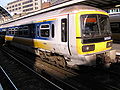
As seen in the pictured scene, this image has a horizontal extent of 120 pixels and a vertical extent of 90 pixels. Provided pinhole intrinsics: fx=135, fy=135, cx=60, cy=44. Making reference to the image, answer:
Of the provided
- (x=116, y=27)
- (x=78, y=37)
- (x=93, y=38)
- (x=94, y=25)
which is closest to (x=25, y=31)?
(x=78, y=37)

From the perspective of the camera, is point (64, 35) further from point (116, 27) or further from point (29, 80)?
point (116, 27)

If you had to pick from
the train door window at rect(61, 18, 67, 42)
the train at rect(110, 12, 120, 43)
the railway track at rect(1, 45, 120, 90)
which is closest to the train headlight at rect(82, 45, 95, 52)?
the train door window at rect(61, 18, 67, 42)

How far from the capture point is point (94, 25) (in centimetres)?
628

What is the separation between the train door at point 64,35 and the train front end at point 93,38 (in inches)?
25.2

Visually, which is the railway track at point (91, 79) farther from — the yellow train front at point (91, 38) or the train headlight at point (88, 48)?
the train headlight at point (88, 48)

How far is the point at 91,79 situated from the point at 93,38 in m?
1.85

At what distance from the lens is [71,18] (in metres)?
6.08

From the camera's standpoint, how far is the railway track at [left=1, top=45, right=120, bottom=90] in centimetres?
534

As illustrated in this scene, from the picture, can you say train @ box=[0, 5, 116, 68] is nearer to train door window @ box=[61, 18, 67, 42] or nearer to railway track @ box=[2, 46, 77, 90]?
train door window @ box=[61, 18, 67, 42]

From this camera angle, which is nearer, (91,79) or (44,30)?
(91,79)

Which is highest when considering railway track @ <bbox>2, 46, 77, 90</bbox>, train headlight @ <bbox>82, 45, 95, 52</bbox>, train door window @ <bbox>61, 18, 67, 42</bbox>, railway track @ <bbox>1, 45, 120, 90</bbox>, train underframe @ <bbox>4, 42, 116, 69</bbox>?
train door window @ <bbox>61, 18, 67, 42</bbox>

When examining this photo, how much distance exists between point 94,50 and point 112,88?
184 centimetres

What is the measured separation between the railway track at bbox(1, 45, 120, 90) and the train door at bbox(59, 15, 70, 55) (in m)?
1.17

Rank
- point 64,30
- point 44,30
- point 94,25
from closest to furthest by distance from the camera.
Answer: point 94,25 < point 64,30 < point 44,30
